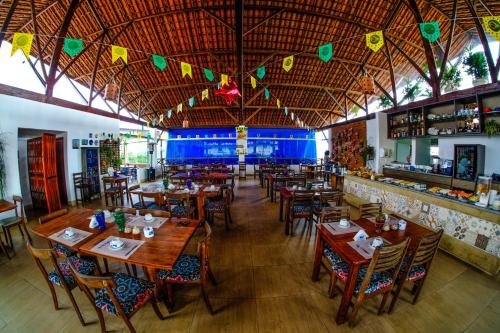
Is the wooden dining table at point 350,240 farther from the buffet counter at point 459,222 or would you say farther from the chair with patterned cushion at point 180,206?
the chair with patterned cushion at point 180,206

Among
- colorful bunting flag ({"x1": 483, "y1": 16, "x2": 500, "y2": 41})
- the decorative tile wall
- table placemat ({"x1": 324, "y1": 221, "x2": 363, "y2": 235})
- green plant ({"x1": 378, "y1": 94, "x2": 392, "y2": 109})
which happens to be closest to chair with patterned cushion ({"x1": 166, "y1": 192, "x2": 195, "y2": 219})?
table placemat ({"x1": 324, "y1": 221, "x2": 363, "y2": 235})

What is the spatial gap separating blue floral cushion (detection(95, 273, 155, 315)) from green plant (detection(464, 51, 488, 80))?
304 inches

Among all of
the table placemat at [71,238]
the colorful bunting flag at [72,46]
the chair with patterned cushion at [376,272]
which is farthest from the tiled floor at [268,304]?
the colorful bunting flag at [72,46]

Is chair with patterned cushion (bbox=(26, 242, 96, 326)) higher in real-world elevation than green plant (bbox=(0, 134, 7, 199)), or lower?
lower

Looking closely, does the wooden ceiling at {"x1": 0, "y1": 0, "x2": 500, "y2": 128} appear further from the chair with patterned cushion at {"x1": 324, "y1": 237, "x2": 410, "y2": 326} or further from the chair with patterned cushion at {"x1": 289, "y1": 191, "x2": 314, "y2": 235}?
the chair with patterned cushion at {"x1": 324, "y1": 237, "x2": 410, "y2": 326}

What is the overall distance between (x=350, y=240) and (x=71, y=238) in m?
3.21

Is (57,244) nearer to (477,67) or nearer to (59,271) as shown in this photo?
(59,271)

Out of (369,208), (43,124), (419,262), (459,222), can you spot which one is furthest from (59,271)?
(43,124)

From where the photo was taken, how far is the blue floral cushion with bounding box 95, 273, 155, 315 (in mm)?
1579

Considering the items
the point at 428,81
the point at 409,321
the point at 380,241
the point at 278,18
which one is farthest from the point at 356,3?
the point at 409,321

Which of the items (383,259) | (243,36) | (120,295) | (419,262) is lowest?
(120,295)

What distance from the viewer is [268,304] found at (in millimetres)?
2098

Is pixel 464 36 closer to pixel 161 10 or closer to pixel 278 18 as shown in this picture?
pixel 278 18

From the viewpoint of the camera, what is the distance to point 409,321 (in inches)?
75.0
